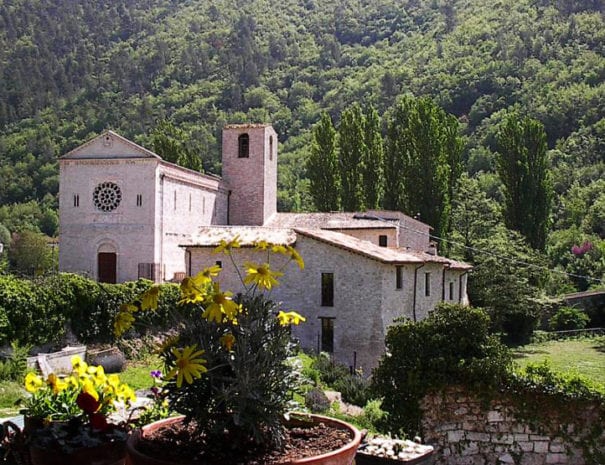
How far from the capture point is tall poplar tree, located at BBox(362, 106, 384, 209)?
44844mm

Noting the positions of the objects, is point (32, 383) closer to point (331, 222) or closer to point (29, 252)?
point (331, 222)

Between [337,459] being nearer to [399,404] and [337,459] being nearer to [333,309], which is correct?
[399,404]

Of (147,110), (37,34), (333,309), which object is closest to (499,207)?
(333,309)

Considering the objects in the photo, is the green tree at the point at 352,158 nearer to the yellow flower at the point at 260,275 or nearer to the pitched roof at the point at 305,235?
the pitched roof at the point at 305,235

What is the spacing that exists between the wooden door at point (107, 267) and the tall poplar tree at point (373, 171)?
18.9m

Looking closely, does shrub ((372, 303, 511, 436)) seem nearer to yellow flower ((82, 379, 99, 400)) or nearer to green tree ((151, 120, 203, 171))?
yellow flower ((82, 379, 99, 400))

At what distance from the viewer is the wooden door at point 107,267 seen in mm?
30062

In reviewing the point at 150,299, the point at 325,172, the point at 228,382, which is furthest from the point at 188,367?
the point at 325,172

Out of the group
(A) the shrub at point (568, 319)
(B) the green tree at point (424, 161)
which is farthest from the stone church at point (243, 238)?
(A) the shrub at point (568, 319)

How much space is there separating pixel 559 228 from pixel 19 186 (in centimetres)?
4875

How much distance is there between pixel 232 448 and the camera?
4555mm

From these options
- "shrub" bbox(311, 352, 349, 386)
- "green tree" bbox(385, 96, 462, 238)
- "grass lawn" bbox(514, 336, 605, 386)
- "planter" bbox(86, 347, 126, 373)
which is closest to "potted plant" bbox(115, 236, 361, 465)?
"planter" bbox(86, 347, 126, 373)

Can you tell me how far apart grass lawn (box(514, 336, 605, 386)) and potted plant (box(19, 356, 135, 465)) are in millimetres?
24823

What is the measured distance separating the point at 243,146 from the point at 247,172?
1.42m
